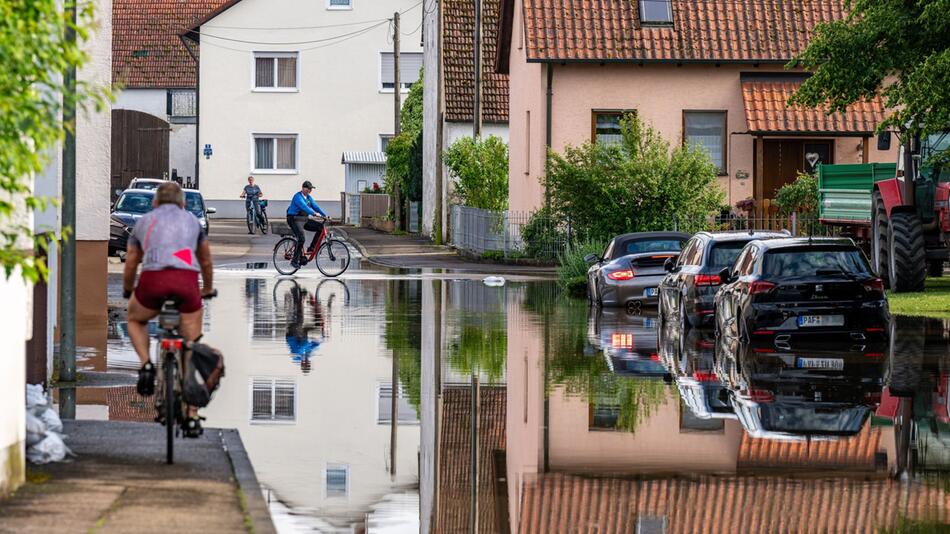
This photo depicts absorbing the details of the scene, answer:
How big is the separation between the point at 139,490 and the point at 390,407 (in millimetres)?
5177

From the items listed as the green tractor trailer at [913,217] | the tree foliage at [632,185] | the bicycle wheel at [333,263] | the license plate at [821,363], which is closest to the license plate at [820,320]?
the license plate at [821,363]

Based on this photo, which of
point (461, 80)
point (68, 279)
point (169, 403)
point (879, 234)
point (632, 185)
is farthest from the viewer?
point (461, 80)

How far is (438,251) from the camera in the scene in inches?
1868

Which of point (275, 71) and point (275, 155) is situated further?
point (275, 155)

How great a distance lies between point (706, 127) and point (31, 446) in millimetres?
32842

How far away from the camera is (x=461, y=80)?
172 feet

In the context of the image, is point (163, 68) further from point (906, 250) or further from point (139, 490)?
point (139, 490)

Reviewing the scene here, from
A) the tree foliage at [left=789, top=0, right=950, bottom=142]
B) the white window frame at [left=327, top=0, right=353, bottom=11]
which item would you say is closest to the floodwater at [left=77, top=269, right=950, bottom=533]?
the tree foliage at [left=789, top=0, right=950, bottom=142]

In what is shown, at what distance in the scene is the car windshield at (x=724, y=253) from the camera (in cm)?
2284

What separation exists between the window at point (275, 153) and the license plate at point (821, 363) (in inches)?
2294

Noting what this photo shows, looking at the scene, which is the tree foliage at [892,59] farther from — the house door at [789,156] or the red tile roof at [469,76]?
the red tile roof at [469,76]

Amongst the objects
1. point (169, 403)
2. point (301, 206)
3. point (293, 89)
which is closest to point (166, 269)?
point (169, 403)

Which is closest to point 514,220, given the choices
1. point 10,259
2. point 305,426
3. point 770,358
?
point 770,358

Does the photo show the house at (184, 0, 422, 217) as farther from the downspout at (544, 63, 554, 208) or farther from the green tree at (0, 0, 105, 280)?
the green tree at (0, 0, 105, 280)
